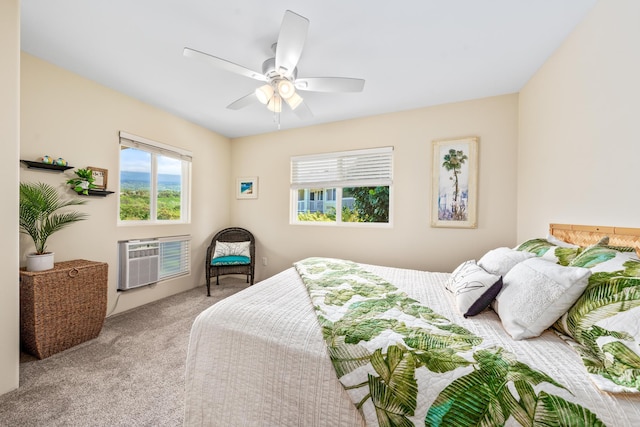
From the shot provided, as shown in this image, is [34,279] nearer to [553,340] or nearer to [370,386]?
[370,386]

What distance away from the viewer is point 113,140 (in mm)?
2736

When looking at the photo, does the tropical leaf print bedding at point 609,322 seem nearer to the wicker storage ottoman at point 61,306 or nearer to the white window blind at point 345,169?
the white window blind at point 345,169

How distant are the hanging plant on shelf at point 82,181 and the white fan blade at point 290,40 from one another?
7.32 feet

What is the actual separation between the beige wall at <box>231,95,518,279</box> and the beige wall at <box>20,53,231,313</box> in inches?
42.5

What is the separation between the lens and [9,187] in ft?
5.21

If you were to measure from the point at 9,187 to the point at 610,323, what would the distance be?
3208mm

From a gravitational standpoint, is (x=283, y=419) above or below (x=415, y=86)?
below

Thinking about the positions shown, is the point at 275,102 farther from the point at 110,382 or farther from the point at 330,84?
the point at 110,382

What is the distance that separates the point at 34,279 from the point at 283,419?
2229mm

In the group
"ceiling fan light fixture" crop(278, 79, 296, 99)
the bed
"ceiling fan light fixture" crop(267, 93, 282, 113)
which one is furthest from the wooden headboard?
"ceiling fan light fixture" crop(267, 93, 282, 113)

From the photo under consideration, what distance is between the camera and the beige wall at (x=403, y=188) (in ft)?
8.98

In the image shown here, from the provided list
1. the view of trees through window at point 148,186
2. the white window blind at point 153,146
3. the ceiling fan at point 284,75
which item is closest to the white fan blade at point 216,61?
the ceiling fan at point 284,75

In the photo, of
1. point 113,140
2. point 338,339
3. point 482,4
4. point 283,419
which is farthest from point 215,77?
point 283,419

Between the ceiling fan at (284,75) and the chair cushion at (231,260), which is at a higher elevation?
the ceiling fan at (284,75)
